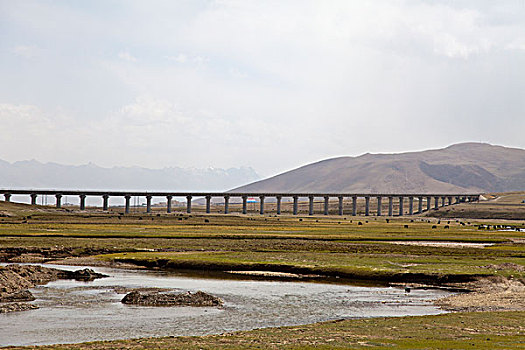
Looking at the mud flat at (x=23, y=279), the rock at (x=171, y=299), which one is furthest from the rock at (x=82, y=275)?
the rock at (x=171, y=299)

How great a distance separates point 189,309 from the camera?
144ft

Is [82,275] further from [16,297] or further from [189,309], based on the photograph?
[189,309]

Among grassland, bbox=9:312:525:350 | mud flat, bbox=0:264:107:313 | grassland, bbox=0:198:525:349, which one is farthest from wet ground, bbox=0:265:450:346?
grassland, bbox=0:198:525:349

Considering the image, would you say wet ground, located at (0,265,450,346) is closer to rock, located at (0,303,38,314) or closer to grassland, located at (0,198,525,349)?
rock, located at (0,303,38,314)

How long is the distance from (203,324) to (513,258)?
158 ft

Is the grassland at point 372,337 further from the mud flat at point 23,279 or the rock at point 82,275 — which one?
the rock at point 82,275

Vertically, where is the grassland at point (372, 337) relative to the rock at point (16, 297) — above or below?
above

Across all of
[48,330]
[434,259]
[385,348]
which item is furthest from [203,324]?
[434,259]

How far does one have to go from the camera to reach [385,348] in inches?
1203

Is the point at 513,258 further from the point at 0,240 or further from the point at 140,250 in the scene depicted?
the point at 0,240

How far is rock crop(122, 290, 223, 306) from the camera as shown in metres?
45.6

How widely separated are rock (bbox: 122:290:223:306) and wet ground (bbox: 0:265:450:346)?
3.15 feet

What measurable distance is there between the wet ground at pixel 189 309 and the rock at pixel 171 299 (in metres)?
0.96

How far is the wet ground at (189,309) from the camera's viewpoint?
120ft
